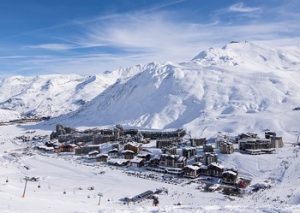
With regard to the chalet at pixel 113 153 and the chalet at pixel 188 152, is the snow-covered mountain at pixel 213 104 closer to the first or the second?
the chalet at pixel 113 153

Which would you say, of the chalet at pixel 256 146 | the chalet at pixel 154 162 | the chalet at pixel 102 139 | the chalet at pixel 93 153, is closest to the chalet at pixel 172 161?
the chalet at pixel 154 162

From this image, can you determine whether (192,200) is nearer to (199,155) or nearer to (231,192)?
(231,192)

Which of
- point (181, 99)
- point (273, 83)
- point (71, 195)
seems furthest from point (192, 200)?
point (273, 83)

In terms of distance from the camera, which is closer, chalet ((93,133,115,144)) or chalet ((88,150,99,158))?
chalet ((88,150,99,158))

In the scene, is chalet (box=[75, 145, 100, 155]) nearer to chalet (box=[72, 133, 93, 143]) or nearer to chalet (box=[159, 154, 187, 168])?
chalet (box=[72, 133, 93, 143])

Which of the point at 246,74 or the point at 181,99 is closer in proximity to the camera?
the point at 181,99

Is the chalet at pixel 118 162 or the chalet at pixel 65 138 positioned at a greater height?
the chalet at pixel 65 138

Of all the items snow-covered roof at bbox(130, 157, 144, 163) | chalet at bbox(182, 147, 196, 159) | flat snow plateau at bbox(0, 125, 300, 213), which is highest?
chalet at bbox(182, 147, 196, 159)

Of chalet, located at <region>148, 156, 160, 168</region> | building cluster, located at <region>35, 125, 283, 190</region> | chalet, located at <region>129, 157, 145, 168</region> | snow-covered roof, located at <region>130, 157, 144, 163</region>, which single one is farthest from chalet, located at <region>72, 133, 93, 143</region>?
chalet, located at <region>148, 156, 160, 168</region>
